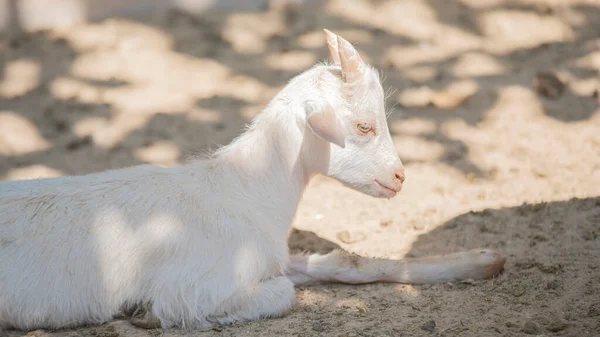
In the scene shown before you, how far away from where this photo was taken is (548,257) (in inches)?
158

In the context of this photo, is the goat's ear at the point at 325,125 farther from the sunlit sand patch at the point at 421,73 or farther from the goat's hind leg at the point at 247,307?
the sunlit sand patch at the point at 421,73

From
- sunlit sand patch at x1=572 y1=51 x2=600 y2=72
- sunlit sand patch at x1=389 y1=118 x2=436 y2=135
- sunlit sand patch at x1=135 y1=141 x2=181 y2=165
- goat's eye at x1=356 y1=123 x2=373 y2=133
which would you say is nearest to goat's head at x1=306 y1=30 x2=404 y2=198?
goat's eye at x1=356 y1=123 x2=373 y2=133

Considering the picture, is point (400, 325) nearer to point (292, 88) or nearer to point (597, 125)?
point (292, 88)

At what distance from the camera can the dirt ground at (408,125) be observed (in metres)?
3.64

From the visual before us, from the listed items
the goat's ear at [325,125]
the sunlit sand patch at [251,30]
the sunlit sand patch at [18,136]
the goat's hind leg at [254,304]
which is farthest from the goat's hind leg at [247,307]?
the sunlit sand patch at [251,30]

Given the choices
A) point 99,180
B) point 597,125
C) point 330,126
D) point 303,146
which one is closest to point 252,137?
point 303,146

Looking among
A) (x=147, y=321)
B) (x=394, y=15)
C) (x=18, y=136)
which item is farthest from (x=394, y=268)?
(x=394, y=15)

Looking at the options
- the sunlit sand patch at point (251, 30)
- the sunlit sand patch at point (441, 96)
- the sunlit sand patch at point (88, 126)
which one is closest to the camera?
the sunlit sand patch at point (88, 126)

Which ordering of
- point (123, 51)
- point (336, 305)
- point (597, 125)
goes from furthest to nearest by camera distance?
point (123, 51)
point (597, 125)
point (336, 305)

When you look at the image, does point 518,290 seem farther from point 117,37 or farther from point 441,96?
point 117,37

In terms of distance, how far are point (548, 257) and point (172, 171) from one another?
2.05m

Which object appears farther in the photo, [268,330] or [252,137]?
[252,137]

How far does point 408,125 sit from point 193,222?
9.27ft

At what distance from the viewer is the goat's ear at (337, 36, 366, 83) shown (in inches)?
144
